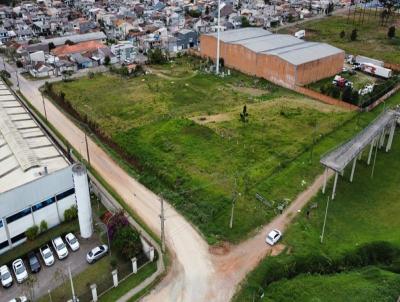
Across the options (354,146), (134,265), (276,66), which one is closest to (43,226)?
(134,265)

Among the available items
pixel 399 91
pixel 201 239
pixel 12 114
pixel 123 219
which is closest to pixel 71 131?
A: pixel 12 114

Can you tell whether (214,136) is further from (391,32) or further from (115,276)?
(391,32)

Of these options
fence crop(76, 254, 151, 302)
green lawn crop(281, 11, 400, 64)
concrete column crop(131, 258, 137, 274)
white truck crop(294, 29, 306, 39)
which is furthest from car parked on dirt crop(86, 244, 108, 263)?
white truck crop(294, 29, 306, 39)

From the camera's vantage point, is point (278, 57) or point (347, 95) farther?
point (278, 57)

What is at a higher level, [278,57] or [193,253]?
[278,57]

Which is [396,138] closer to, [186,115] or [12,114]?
[186,115]


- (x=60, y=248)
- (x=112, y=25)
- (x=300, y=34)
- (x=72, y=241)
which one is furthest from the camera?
(x=112, y=25)
